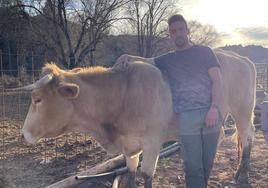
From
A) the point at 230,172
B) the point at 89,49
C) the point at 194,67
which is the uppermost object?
the point at 89,49

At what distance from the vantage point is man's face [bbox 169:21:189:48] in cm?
401

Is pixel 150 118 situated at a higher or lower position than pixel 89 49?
lower

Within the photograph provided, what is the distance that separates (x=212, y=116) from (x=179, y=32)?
99 centimetres

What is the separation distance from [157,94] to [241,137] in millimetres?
2173

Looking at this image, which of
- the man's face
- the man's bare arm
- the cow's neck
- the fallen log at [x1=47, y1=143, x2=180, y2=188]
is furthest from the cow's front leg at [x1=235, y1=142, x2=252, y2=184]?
the man's face

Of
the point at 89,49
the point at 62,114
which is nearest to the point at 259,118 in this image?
the point at 62,114

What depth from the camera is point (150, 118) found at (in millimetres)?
4441

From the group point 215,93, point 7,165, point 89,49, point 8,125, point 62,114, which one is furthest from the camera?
point 89,49

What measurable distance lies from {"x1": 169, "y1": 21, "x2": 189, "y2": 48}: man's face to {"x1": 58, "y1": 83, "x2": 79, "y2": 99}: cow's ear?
1.25m

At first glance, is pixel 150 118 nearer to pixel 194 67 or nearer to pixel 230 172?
pixel 194 67

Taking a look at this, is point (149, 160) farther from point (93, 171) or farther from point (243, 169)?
point (243, 169)

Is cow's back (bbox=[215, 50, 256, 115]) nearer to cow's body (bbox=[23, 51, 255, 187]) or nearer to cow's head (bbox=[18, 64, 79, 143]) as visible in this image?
cow's body (bbox=[23, 51, 255, 187])

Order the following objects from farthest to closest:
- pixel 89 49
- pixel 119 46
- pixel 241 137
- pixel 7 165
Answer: pixel 119 46 → pixel 89 49 → pixel 7 165 → pixel 241 137

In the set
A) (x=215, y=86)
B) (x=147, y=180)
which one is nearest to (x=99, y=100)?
(x=147, y=180)
